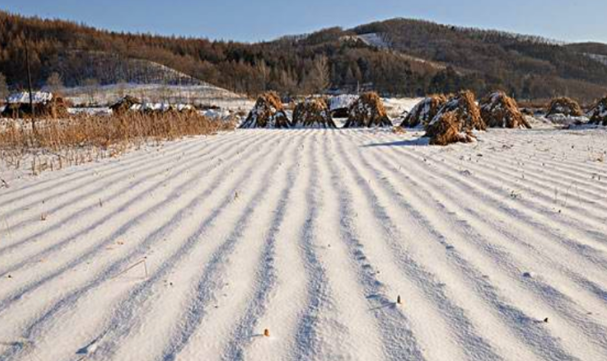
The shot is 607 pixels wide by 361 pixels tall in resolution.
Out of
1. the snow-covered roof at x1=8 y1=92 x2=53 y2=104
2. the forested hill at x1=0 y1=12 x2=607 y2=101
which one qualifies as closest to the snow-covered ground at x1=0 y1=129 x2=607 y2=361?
the snow-covered roof at x1=8 y1=92 x2=53 y2=104

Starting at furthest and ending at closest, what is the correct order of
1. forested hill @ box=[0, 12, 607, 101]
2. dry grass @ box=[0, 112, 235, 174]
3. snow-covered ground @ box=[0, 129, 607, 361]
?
forested hill @ box=[0, 12, 607, 101], dry grass @ box=[0, 112, 235, 174], snow-covered ground @ box=[0, 129, 607, 361]

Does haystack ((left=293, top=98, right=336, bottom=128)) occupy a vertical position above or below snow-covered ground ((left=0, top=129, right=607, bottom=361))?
above

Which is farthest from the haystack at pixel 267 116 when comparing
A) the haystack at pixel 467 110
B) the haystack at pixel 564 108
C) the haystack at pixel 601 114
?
the haystack at pixel 564 108

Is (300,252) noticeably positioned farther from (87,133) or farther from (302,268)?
(87,133)

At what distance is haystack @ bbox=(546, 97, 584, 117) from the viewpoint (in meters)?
15.0

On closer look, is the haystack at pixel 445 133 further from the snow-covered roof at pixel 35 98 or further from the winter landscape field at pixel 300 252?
the snow-covered roof at pixel 35 98

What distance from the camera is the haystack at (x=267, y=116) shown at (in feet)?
40.2

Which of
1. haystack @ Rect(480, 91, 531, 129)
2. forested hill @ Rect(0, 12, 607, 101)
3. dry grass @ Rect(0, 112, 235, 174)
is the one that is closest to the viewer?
dry grass @ Rect(0, 112, 235, 174)

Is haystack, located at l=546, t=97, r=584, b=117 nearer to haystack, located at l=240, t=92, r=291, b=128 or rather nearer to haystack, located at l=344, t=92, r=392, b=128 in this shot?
haystack, located at l=344, t=92, r=392, b=128

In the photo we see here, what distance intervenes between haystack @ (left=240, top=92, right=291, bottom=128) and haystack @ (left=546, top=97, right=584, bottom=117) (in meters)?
9.42

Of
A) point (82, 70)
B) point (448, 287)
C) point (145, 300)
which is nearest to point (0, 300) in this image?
point (145, 300)

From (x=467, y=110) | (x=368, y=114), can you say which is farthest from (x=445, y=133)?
(x=368, y=114)

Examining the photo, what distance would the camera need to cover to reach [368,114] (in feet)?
41.2

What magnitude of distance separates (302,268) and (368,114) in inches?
438
